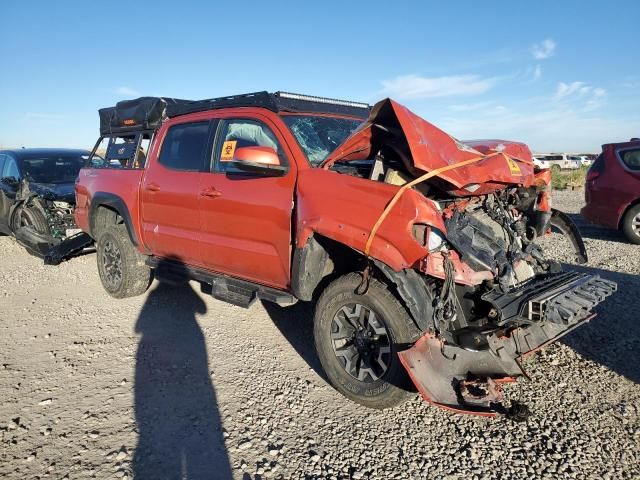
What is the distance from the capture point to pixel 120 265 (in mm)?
5457

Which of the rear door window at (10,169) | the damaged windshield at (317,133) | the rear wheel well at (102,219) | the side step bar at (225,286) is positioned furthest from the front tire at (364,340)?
the rear door window at (10,169)

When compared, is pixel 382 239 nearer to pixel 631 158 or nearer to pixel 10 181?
pixel 631 158

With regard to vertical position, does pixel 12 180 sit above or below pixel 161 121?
below

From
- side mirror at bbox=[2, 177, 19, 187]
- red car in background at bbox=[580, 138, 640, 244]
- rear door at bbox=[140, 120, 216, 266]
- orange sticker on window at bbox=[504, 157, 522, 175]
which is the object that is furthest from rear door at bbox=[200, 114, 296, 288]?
red car in background at bbox=[580, 138, 640, 244]

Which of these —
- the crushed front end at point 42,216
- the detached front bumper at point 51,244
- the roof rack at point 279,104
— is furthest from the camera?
the crushed front end at point 42,216

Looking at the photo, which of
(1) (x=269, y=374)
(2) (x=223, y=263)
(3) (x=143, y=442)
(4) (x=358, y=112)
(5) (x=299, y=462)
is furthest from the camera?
(4) (x=358, y=112)

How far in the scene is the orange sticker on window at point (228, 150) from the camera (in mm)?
4070

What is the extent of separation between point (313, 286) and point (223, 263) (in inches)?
44.1

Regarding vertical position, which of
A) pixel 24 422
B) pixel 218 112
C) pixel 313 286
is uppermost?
pixel 218 112

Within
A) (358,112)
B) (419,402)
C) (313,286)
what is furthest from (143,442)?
(358,112)

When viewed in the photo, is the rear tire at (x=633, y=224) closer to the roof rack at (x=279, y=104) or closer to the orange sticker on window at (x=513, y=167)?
the roof rack at (x=279, y=104)

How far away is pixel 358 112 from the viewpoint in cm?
476

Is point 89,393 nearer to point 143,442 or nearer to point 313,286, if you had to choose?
point 143,442

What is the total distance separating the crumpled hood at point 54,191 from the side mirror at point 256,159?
550cm
